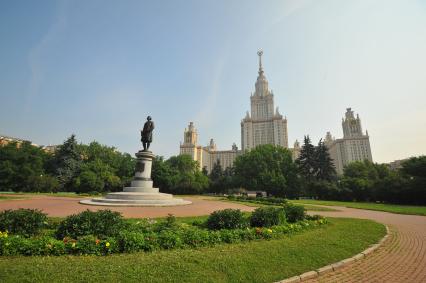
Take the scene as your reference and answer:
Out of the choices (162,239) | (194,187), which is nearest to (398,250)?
A: (162,239)

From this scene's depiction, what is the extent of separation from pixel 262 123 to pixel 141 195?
115582 mm

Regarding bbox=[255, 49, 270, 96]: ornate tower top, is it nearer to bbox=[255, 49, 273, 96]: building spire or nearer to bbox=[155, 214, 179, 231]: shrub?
bbox=[255, 49, 273, 96]: building spire

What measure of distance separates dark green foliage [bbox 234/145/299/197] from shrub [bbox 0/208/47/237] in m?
52.0

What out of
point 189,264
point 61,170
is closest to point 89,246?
point 189,264

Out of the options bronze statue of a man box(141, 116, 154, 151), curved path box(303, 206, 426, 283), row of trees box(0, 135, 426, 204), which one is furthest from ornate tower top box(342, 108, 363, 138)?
curved path box(303, 206, 426, 283)

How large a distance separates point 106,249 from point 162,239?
163cm

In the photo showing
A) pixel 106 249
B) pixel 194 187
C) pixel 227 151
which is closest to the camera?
pixel 106 249

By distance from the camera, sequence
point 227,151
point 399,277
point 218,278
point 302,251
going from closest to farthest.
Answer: point 218,278 → point 399,277 → point 302,251 → point 227,151

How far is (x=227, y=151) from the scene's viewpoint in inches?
6781

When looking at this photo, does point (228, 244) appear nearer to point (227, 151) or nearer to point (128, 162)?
point (128, 162)

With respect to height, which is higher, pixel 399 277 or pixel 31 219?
pixel 31 219

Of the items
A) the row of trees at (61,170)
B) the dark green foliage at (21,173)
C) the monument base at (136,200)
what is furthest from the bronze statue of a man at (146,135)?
the dark green foliage at (21,173)

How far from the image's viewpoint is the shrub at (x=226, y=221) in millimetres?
9594

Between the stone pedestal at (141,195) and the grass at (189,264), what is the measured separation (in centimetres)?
1359
